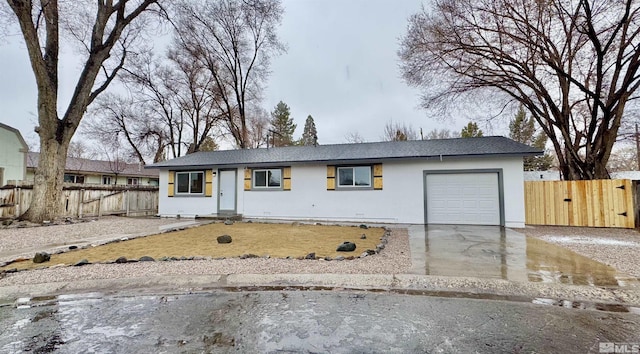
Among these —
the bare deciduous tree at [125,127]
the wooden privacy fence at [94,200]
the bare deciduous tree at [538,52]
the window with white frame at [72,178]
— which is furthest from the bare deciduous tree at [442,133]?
the window with white frame at [72,178]

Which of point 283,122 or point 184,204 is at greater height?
point 283,122

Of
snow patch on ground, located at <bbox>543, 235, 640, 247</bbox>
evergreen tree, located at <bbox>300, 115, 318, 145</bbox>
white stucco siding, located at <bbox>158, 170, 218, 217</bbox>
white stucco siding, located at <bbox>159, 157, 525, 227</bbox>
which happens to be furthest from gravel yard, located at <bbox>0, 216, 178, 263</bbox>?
evergreen tree, located at <bbox>300, 115, 318, 145</bbox>

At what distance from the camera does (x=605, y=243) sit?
674 cm

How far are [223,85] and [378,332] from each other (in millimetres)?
20827

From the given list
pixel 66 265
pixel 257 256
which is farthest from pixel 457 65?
pixel 66 265

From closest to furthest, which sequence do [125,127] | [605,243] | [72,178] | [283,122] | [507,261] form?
[507,261] < [605,243] < [125,127] < [72,178] < [283,122]

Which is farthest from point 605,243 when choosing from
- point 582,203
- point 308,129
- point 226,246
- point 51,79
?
point 308,129

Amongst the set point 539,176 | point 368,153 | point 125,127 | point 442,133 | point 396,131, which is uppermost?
point 442,133

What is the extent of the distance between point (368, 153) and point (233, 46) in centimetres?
1326

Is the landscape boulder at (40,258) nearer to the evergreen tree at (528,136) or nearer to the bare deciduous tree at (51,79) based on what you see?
the bare deciduous tree at (51,79)

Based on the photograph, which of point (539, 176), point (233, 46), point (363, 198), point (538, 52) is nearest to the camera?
point (538, 52)

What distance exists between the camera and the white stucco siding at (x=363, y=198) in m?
9.57

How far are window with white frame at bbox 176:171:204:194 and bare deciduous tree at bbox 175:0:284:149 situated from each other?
7.37 meters

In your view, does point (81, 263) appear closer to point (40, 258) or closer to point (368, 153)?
point (40, 258)
